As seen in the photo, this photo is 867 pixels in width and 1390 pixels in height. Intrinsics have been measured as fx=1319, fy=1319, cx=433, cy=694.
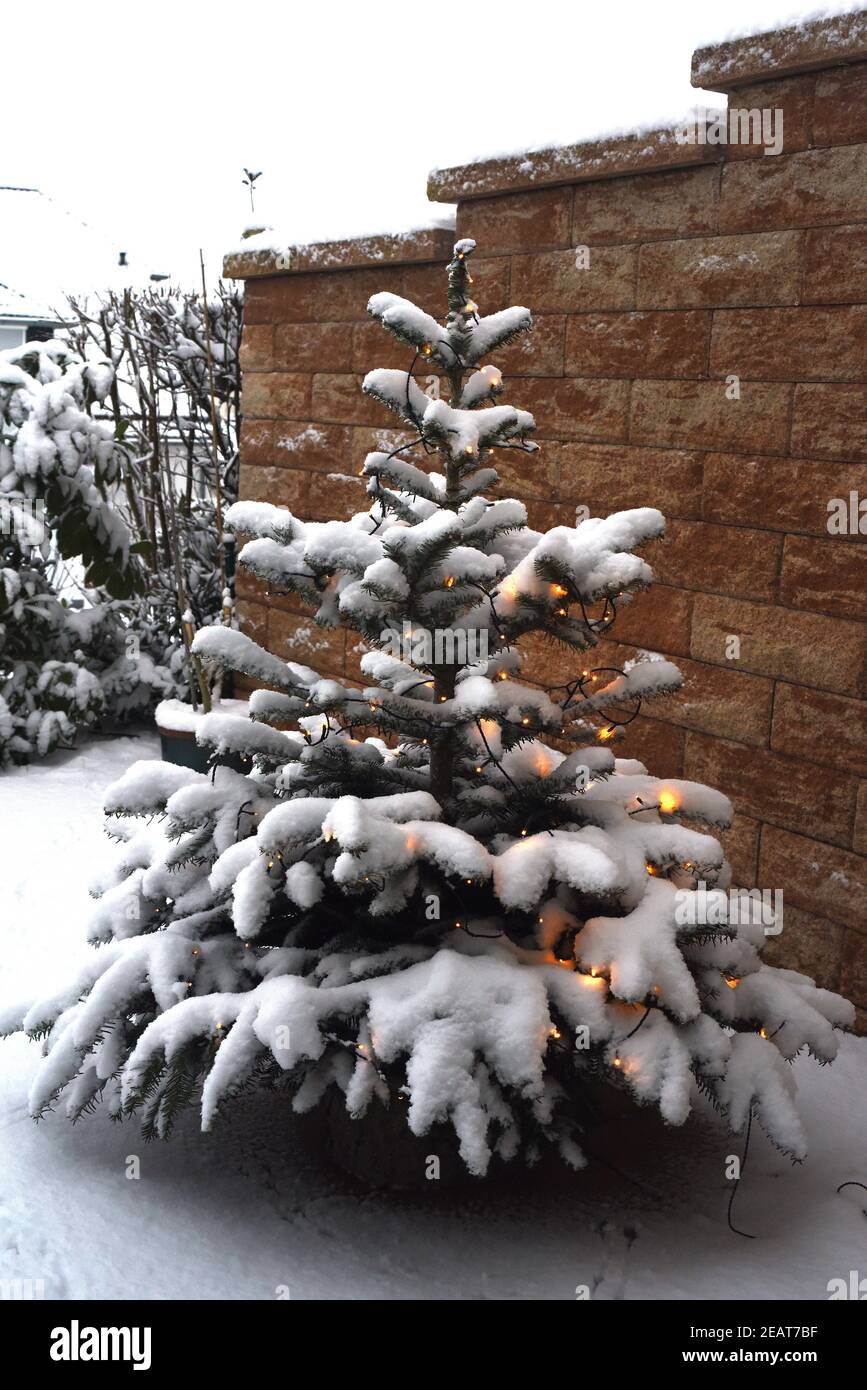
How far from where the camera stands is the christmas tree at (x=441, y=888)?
243 cm

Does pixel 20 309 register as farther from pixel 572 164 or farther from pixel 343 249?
pixel 572 164

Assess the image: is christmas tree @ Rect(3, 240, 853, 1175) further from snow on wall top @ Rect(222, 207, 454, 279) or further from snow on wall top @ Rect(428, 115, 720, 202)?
snow on wall top @ Rect(222, 207, 454, 279)

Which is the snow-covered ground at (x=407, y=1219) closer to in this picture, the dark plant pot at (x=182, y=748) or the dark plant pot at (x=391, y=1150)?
the dark plant pot at (x=391, y=1150)

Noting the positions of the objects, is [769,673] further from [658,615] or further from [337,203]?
[337,203]

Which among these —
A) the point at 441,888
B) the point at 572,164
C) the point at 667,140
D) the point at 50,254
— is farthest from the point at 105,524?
the point at 50,254

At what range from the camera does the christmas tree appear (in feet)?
7.97

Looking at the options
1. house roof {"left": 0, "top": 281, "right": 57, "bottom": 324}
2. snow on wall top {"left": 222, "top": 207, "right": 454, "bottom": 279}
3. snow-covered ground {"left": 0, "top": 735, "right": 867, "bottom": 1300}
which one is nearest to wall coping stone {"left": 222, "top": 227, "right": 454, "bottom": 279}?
snow on wall top {"left": 222, "top": 207, "right": 454, "bottom": 279}

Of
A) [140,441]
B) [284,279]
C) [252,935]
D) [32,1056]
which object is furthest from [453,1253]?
[140,441]

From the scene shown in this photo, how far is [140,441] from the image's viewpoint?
766cm

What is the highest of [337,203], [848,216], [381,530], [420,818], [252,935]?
[337,203]

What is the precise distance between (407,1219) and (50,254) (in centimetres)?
2320

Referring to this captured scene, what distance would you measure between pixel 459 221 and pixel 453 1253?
11.1 feet

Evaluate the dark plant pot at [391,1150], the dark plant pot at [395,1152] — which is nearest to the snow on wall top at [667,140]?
the dark plant pot at [395,1152]
